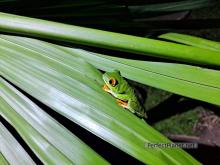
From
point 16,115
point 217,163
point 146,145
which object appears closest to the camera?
point 146,145

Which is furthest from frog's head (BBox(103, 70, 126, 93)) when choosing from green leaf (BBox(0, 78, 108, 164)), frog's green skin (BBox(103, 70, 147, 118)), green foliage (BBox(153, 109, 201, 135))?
green foliage (BBox(153, 109, 201, 135))

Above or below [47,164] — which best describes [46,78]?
above

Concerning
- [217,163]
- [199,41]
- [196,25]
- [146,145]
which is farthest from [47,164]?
[217,163]

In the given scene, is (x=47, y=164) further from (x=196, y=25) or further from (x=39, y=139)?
(x=196, y=25)

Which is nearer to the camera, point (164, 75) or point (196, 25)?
point (164, 75)

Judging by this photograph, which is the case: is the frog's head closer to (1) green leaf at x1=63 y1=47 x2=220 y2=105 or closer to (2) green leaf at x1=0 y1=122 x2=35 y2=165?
(1) green leaf at x1=63 y1=47 x2=220 y2=105

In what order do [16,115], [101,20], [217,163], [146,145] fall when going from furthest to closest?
[217,163], [101,20], [16,115], [146,145]

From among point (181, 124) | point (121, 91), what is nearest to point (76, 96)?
point (121, 91)

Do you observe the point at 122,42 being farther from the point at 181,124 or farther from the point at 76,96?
the point at 181,124
